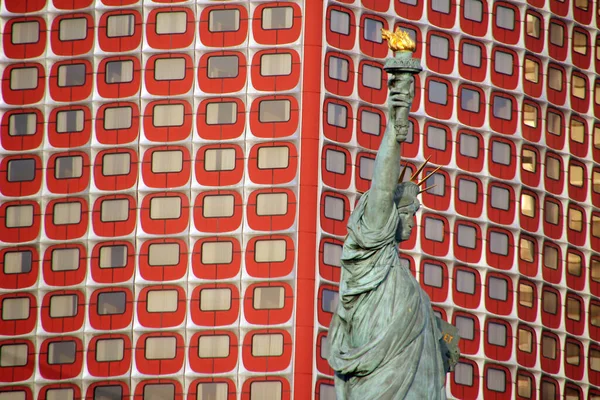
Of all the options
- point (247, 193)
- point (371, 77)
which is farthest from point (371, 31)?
point (247, 193)

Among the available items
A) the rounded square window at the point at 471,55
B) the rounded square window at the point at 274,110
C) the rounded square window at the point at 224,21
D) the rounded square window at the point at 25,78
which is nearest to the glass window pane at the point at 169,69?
the rounded square window at the point at 224,21

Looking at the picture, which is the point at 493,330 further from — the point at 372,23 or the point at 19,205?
the point at 19,205

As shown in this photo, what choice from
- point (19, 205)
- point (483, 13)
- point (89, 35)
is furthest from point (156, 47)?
point (483, 13)

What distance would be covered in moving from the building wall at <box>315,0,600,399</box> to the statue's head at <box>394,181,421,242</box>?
79018mm

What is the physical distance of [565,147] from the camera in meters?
127

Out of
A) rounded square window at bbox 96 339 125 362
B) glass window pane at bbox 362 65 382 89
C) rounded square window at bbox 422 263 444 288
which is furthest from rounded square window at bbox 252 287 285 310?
glass window pane at bbox 362 65 382 89

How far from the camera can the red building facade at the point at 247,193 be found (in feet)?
368

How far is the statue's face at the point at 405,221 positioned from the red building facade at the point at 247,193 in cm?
7803

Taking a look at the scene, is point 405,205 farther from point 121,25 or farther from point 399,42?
point 121,25

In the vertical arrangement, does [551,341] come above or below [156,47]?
below

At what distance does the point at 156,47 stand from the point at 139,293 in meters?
14.5

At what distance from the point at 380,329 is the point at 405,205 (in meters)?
2.12

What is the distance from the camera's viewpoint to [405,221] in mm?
31891

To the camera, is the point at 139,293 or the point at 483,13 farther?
the point at 483,13
